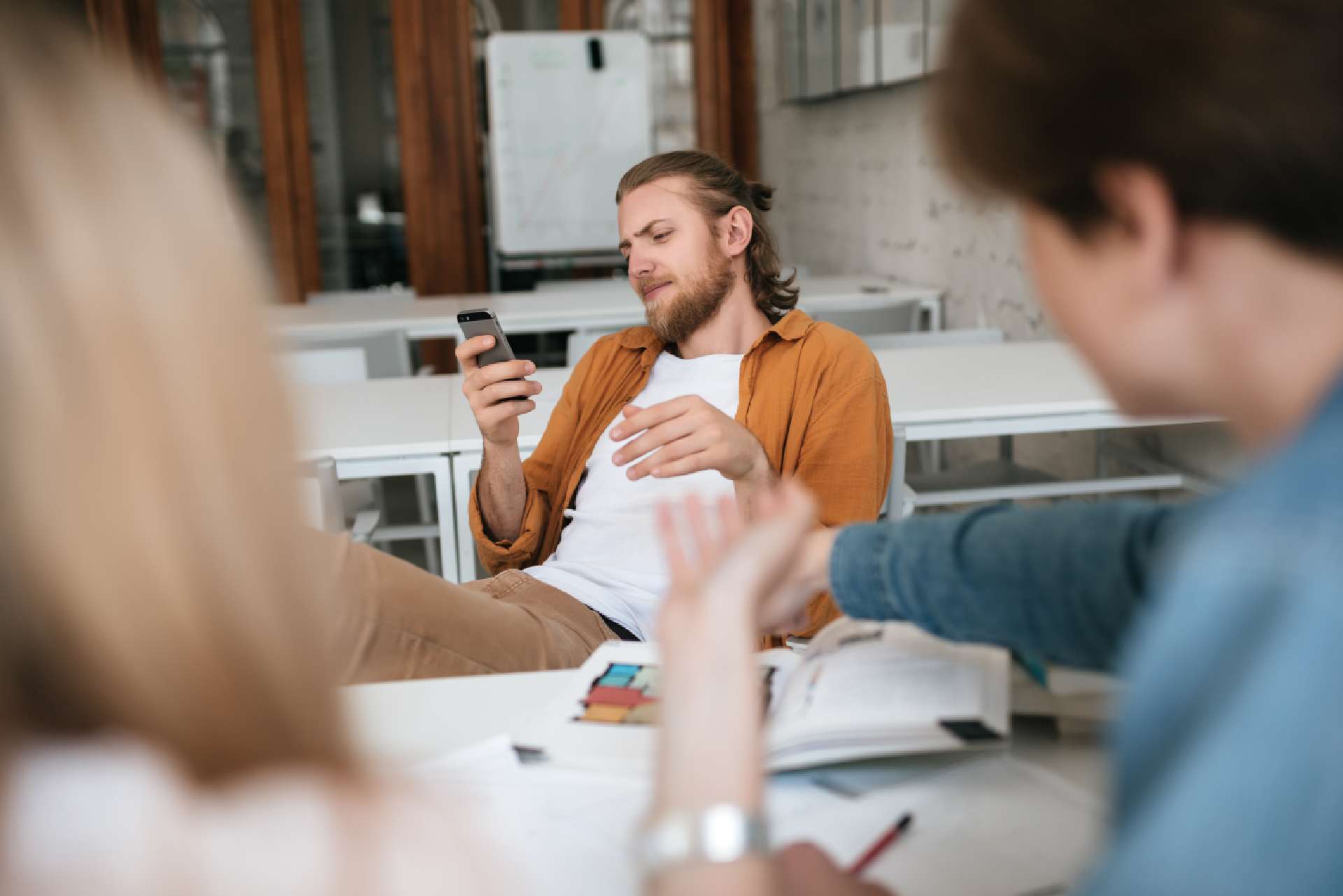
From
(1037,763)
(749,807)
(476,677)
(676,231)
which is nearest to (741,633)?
(749,807)

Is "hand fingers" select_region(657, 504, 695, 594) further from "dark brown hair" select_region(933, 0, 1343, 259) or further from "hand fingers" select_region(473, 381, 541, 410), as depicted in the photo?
"hand fingers" select_region(473, 381, 541, 410)

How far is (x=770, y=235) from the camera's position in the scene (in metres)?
2.14

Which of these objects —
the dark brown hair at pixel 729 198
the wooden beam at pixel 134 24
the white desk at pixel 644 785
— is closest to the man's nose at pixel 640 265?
the dark brown hair at pixel 729 198

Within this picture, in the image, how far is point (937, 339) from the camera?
10.5 feet

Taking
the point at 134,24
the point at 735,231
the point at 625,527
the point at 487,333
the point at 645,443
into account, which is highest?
the point at 134,24

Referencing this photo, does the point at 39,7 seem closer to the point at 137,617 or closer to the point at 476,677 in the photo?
the point at 137,617

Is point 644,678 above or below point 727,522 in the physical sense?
below

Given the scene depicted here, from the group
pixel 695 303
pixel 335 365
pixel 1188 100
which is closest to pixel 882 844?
pixel 1188 100

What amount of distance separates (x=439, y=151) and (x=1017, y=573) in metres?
5.89

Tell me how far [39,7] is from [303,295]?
6136 mm

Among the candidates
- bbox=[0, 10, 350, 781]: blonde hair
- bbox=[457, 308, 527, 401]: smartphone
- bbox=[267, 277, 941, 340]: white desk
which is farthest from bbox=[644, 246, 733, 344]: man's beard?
bbox=[267, 277, 941, 340]: white desk

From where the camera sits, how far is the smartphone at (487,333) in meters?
1.80

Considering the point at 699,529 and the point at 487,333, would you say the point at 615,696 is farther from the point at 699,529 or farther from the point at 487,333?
the point at 487,333

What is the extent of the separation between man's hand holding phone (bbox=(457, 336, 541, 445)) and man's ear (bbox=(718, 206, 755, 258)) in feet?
1.52
